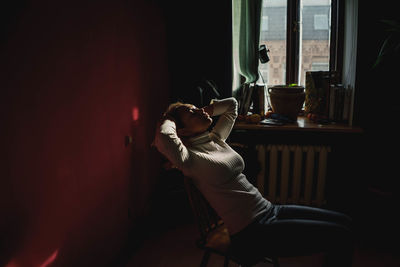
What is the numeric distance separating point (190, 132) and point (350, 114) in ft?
5.01

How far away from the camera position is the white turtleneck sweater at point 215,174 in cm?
149

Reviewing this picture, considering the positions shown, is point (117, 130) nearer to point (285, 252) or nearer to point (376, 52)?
point (285, 252)

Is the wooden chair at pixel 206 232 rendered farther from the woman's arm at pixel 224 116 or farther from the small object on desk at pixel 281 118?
the small object on desk at pixel 281 118

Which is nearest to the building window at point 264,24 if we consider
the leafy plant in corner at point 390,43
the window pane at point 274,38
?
the window pane at point 274,38

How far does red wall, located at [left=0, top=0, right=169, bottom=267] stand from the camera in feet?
3.96

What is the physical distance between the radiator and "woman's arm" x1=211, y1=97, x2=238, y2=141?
0.87m

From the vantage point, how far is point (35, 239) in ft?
4.35

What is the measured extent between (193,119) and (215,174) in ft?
0.94

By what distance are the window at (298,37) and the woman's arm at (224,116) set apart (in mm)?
1243

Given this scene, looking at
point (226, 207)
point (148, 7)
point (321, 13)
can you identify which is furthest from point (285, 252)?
point (321, 13)

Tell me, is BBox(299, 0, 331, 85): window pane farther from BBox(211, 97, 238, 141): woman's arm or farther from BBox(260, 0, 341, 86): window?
BBox(211, 97, 238, 141): woman's arm

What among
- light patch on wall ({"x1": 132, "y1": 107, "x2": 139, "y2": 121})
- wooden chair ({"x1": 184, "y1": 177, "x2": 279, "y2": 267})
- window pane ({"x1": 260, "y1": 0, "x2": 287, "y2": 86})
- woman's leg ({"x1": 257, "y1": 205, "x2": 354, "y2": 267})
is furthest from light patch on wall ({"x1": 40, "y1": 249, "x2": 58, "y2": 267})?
window pane ({"x1": 260, "y1": 0, "x2": 287, "y2": 86})

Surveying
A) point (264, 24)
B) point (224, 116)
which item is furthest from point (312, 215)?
point (264, 24)

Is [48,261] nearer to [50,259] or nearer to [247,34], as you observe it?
[50,259]
